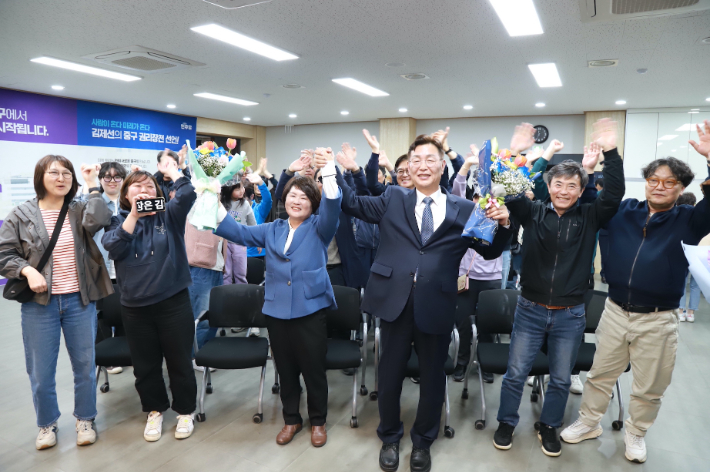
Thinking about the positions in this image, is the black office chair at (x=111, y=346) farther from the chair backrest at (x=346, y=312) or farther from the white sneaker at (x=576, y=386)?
the white sneaker at (x=576, y=386)

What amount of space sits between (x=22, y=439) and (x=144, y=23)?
148 inches

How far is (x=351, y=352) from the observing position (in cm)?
324

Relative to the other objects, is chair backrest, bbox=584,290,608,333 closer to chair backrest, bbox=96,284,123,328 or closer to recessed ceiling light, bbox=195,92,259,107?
chair backrest, bbox=96,284,123,328

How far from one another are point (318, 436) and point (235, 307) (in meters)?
1.19

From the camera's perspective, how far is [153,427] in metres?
3.00

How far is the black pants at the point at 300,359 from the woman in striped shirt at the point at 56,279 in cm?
116

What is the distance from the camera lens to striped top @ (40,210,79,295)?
8.94 feet

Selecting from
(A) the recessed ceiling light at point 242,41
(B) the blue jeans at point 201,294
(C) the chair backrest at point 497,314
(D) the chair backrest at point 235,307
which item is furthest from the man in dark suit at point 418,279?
(A) the recessed ceiling light at point 242,41

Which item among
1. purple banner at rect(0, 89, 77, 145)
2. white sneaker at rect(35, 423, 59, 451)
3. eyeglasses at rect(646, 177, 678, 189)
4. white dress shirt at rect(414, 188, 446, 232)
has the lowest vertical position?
white sneaker at rect(35, 423, 59, 451)

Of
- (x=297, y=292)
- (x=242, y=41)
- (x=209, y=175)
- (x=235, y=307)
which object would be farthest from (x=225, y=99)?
(x=297, y=292)

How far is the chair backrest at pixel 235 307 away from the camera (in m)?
3.52

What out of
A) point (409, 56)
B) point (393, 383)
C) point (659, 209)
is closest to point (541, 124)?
point (409, 56)

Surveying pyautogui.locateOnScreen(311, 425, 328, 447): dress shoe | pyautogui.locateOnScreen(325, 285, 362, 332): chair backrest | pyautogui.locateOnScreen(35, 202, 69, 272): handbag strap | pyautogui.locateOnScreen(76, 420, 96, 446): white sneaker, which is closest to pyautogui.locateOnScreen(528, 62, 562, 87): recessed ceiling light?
pyautogui.locateOnScreen(325, 285, 362, 332): chair backrest

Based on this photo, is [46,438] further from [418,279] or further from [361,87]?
[361,87]
